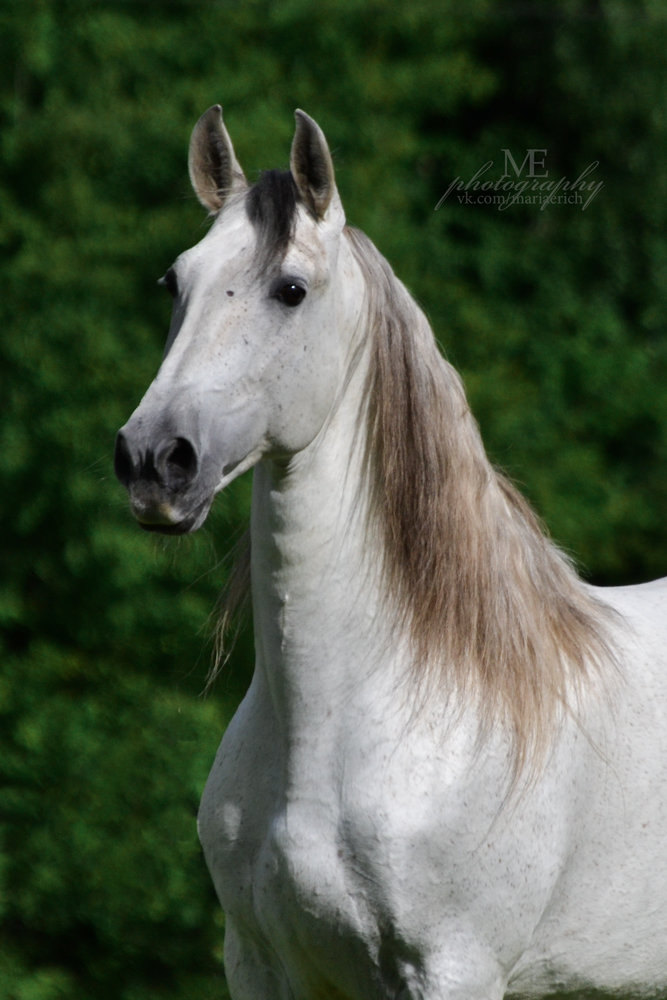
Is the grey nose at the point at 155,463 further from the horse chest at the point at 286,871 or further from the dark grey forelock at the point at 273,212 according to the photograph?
the horse chest at the point at 286,871

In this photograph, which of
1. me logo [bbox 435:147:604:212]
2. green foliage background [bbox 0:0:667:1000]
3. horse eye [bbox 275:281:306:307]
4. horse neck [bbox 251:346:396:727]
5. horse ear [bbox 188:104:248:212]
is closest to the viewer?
horse eye [bbox 275:281:306:307]

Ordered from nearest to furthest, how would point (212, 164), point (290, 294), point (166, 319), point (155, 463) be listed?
point (155, 463) → point (290, 294) → point (212, 164) → point (166, 319)

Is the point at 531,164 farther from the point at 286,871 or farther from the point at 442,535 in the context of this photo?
the point at 286,871

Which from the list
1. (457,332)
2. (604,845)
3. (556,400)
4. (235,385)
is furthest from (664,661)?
(556,400)

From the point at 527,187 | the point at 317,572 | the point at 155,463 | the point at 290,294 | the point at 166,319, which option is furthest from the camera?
the point at 527,187

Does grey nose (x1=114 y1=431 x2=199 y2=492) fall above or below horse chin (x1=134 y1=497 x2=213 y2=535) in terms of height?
above

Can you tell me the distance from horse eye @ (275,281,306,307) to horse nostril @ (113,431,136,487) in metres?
0.36

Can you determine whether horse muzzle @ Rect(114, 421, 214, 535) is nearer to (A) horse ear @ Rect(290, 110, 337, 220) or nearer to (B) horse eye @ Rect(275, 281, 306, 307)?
(B) horse eye @ Rect(275, 281, 306, 307)

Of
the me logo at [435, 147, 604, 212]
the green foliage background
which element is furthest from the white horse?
the me logo at [435, 147, 604, 212]

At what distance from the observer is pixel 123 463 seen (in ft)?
6.95

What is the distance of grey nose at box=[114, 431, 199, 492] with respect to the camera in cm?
210

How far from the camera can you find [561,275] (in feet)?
35.2

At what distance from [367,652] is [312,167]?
820mm

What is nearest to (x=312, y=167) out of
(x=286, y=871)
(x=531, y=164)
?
(x=286, y=871)
